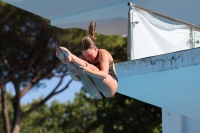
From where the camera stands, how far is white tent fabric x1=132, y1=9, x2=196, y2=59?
28.5ft

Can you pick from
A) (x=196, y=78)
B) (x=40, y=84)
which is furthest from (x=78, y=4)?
(x=40, y=84)

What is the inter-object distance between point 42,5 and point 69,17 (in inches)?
33.1

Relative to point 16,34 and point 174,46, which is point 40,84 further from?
point 174,46

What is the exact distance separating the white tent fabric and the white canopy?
2.10 meters

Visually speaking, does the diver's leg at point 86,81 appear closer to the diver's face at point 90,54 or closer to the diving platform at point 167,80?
the diver's face at point 90,54

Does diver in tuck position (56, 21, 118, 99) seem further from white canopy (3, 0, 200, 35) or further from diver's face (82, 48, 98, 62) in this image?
white canopy (3, 0, 200, 35)

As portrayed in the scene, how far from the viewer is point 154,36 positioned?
8.93 meters

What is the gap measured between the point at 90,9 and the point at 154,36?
409 cm

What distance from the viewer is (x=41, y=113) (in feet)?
89.2

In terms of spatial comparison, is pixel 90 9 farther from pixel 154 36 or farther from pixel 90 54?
pixel 90 54

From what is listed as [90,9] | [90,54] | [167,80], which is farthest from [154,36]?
[90,9]

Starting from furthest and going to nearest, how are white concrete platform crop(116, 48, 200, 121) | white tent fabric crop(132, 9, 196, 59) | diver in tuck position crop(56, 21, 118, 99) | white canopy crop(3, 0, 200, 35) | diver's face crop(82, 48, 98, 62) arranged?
white canopy crop(3, 0, 200, 35) → white tent fabric crop(132, 9, 196, 59) → white concrete platform crop(116, 48, 200, 121) → diver's face crop(82, 48, 98, 62) → diver in tuck position crop(56, 21, 118, 99)

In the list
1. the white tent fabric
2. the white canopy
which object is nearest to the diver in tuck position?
the white tent fabric

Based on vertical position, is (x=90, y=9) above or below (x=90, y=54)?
above
